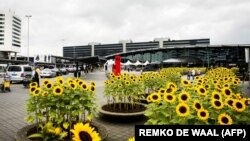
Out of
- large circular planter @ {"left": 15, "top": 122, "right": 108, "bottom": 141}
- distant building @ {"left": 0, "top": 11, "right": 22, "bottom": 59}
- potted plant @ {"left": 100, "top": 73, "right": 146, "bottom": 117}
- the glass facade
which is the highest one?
distant building @ {"left": 0, "top": 11, "right": 22, "bottom": 59}

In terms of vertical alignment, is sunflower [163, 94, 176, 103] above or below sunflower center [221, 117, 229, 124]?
above

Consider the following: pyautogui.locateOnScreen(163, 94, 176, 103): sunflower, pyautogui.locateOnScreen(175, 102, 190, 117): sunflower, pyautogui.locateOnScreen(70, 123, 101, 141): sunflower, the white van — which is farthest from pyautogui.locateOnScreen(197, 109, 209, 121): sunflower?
the white van

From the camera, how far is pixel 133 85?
883 cm

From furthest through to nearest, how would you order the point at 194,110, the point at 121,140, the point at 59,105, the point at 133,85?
the point at 133,85 < the point at 121,140 < the point at 59,105 < the point at 194,110

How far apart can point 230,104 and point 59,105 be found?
3.06 m

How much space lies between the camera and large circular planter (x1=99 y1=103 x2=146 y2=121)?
8.17 metres

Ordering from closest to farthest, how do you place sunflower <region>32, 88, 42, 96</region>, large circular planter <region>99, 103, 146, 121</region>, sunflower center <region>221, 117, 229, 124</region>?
1. sunflower center <region>221, 117, 229, 124</region>
2. sunflower <region>32, 88, 42, 96</region>
3. large circular planter <region>99, 103, 146, 121</region>

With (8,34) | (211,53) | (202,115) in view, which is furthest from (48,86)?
(8,34)

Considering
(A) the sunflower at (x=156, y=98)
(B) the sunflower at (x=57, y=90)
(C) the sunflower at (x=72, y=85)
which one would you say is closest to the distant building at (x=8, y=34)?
(C) the sunflower at (x=72, y=85)

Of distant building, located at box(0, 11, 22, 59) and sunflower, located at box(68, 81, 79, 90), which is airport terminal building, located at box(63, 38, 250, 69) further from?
sunflower, located at box(68, 81, 79, 90)

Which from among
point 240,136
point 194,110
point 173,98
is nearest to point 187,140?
point 240,136

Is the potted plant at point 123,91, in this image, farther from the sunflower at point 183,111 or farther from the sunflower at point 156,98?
Answer: the sunflower at point 183,111

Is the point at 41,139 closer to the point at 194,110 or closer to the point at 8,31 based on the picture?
the point at 194,110

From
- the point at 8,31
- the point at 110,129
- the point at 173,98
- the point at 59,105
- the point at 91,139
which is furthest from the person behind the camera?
the point at 8,31
